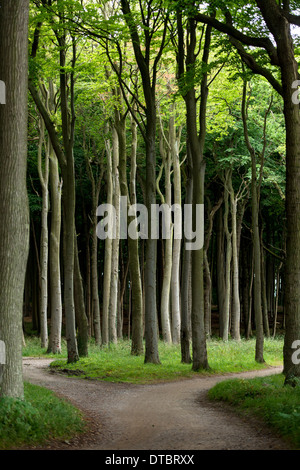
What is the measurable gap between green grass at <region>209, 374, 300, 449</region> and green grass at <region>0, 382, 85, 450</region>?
3.04 metres

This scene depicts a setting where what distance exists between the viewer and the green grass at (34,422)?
7.53 meters

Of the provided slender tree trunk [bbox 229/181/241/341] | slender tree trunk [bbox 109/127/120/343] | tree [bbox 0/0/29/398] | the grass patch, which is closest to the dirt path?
the grass patch

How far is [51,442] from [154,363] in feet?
32.5

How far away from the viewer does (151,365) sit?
17.2 m

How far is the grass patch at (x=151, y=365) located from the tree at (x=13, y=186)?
7119 mm

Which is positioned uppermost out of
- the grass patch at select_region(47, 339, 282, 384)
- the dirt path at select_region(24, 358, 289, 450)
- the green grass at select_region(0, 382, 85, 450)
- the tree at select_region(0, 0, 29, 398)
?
the tree at select_region(0, 0, 29, 398)

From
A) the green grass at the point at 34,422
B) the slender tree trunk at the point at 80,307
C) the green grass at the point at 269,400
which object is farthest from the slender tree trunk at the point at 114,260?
the green grass at the point at 34,422

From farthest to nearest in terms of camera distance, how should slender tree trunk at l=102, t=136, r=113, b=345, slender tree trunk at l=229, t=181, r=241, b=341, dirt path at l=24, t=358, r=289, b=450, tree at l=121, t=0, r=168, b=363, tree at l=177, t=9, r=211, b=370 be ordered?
slender tree trunk at l=229, t=181, r=241, b=341 → slender tree trunk at l=102, t=136, r=113, b=345 → tree at l=121, t=0, r=168, b=363 → tree at l=177, t=9, r=211, b=370 → dirt path at l=24, t=358, r=289, b=450

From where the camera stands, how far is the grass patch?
622 inches

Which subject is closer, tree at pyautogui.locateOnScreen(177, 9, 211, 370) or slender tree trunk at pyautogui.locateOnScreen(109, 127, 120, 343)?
tree at pyautogui.locateOnScreen(177, 9, 211, 370)

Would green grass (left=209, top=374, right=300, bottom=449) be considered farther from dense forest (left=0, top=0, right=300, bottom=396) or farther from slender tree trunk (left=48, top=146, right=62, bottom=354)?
slender tree trunk (left=48, top=146, right=62, bottom=354)

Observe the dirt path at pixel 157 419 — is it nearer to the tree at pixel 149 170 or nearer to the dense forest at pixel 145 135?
the dense forest at pixel 145 135

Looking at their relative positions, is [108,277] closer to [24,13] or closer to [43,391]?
[43,391]

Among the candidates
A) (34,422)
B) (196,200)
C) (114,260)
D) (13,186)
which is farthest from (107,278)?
(34,422)
